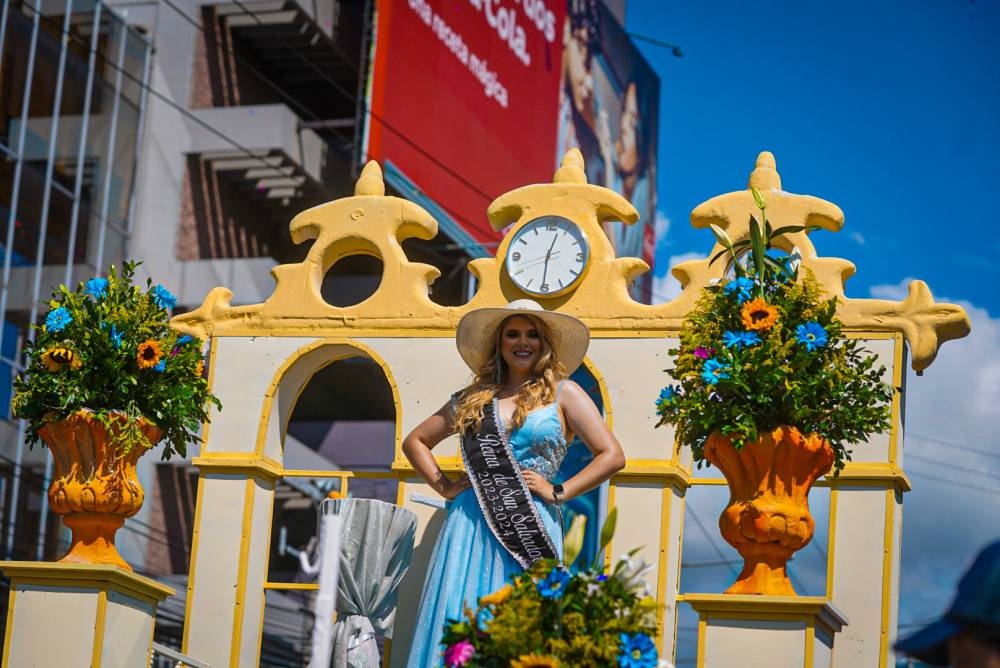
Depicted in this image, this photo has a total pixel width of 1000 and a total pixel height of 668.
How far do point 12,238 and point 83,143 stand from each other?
2.51m

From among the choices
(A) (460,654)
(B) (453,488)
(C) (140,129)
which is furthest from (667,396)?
(C) (140,129)

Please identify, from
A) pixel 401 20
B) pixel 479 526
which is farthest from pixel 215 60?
pixel 479 526

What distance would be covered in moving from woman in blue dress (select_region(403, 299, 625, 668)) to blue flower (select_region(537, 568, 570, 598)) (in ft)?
6.91

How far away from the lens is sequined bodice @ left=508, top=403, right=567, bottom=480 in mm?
6828

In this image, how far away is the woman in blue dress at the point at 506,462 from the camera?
6.75m

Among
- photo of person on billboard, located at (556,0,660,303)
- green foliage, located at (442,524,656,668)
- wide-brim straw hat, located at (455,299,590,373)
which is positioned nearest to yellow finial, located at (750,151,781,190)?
wide-brim straw hat, located at (455,299,590,373)

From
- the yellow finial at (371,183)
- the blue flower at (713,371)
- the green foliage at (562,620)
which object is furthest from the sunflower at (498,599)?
the yellow finial at (371,183)

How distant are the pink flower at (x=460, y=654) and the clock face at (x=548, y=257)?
15.2 feet

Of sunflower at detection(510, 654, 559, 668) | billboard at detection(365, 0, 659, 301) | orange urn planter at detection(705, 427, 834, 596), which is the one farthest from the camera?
billboard at detection(365, 0, 659, 301)

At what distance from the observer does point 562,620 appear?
14.5ft

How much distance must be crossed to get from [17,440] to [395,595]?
46.4 ft

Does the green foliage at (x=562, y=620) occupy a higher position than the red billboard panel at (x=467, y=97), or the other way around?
the red billboard panel at (x=467, y=97)

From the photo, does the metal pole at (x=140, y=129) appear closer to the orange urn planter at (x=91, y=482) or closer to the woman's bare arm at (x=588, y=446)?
the orange urn planter at (x=91, y=482)

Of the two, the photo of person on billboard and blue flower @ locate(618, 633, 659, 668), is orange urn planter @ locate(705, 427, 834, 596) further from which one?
the photo of person on billboard
